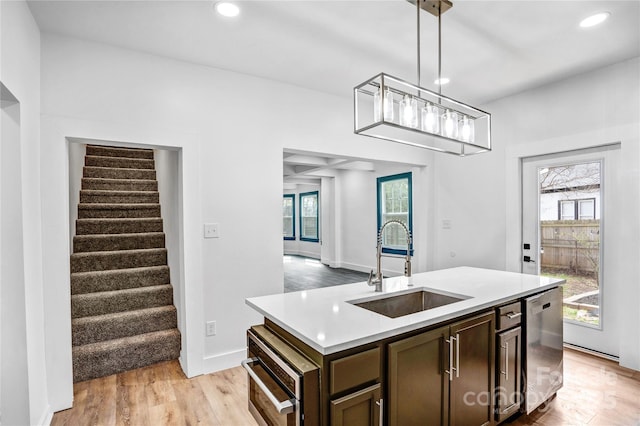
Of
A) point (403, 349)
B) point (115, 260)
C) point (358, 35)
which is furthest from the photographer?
point (115, 260)

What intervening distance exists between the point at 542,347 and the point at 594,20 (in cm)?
221

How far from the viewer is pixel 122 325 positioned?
125 inches

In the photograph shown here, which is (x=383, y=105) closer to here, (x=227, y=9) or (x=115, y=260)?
(x=227, y=9)

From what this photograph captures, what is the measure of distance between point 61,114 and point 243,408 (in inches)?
94.8

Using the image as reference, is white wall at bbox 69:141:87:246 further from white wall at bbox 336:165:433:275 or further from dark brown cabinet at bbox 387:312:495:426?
white wall at bbox 336:165:433:275

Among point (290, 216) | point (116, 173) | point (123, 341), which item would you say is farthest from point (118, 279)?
point (290, 216)

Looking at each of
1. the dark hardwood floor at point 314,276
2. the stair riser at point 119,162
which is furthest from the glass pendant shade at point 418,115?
the dark hardwood floor at point 314,276

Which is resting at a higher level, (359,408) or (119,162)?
(119,162)

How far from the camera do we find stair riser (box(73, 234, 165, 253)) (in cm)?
382

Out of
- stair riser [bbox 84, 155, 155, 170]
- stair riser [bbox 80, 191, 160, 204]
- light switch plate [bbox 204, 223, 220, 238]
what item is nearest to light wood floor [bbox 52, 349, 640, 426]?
light switch plate [bbox 204, 223, 220, 238]

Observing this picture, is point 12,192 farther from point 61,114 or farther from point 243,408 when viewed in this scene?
point 243,408

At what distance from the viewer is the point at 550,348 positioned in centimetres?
235

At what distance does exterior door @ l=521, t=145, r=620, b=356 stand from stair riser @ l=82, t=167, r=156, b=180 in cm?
486

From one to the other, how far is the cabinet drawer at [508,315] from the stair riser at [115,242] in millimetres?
3596
